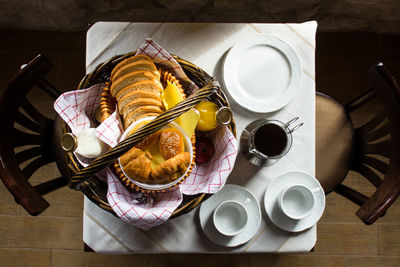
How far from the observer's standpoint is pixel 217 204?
1.02m

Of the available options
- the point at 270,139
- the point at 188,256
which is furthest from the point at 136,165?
the point at 188,256

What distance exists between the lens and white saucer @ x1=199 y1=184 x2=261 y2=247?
1.01 metres

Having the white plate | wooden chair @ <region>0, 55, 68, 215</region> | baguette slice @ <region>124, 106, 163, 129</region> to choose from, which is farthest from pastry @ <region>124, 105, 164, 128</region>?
wooden chair @ <region>0, 55, 68, 215</region>

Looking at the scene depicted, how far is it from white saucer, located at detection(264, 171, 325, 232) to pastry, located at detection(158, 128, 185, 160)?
0.35 metres

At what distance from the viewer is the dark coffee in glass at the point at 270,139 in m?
0.94

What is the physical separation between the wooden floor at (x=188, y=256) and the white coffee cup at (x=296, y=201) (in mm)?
757

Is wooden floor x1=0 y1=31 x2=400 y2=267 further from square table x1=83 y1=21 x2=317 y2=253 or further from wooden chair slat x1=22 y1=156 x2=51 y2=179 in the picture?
square table x1=83 y1=21 x2=317 y2=253

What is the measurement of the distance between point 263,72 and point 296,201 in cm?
38

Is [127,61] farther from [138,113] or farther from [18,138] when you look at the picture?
[18,138]

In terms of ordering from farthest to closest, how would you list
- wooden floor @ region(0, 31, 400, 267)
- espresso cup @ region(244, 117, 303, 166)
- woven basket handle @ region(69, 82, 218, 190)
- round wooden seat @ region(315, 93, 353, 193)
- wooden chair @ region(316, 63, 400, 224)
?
wooden floor @ region(0, 31, 400, 267) < round wooden seat @ region(315, 93, 353, 193) < wooden chair @ region(316, 63, 400, 224) < espresso cup @ region(244, 117, 303, 166) < woven basket handle @ region(69, 82, 218, 190)

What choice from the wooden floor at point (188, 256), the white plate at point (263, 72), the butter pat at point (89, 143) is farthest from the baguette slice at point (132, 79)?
the wooden floor at point (188, 256)

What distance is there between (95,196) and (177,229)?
10.6 inches

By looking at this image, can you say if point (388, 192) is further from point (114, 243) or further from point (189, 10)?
point (189, 10)

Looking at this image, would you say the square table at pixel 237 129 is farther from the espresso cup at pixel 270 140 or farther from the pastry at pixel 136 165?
the pastry at pixel 136 165
